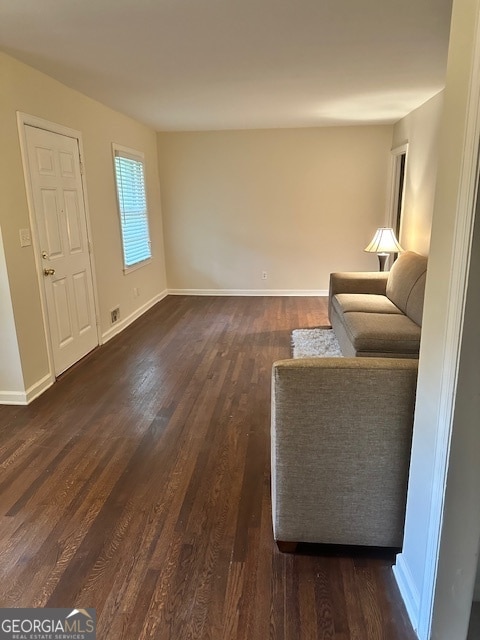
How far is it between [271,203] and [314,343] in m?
2.75

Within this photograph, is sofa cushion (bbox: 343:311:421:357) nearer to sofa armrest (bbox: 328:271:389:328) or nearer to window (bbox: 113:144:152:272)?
sofa armrest (bbox: 328:271:389:328)

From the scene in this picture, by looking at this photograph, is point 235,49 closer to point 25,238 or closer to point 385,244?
point 25,238

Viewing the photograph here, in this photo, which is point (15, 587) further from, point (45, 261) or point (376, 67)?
point (376, 67)

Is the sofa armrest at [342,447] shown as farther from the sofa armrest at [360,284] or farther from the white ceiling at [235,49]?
the sofa armrest at [360,284]

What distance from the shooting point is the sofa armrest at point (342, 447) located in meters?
1.51

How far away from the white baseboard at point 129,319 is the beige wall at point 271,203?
635mm

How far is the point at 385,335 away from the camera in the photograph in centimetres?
301

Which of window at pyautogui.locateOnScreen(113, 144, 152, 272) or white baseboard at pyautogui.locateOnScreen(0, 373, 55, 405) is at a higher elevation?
window at pyautogui.locateOnScreen(113, 144, 152, 272)

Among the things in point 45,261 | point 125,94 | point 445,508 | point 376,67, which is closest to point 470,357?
point 445,508

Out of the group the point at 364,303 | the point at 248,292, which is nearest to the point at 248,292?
the point at 248,292

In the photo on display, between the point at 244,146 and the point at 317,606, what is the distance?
5640 mm

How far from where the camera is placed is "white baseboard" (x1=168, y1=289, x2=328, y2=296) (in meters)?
6.38

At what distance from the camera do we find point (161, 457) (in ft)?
7.95

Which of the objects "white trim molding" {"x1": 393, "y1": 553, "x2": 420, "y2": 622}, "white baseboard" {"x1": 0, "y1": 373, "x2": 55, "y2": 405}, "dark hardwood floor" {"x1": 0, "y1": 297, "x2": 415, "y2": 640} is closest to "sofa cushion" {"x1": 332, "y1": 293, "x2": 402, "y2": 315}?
"dark hardwood floor" {"x1": 0, "y1": 297, "x2": 415, "y2": 640}
